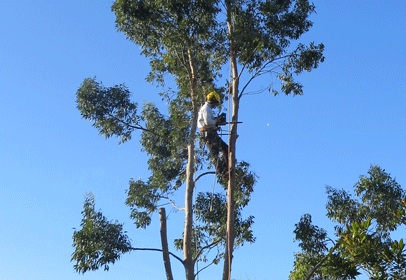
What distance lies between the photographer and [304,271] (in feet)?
45.6

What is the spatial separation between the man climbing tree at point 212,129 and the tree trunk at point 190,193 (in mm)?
2579

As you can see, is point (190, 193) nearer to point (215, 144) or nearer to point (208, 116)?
point (215, 144)

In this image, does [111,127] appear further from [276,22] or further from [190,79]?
[276,22]

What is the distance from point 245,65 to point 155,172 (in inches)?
155

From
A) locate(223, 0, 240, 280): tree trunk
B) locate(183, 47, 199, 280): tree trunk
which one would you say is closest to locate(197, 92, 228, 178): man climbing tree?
locate(223, 0, 240, 280): tree trunk

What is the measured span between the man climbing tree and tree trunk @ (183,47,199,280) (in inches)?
102

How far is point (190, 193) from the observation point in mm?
13320

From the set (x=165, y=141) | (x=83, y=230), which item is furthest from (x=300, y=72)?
(x=83, y=230)

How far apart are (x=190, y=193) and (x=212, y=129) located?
10.7 ft

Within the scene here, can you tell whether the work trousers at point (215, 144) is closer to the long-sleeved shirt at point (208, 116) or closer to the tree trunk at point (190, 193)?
the long-sleeved shirt at point (208, 116)

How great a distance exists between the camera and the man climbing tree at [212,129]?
33.4ft

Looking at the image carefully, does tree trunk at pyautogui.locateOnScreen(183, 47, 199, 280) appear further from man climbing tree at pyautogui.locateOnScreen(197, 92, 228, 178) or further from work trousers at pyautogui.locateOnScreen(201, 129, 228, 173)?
work trousers at pyautogui.locateOnScreen(201, 129, 228, 173)

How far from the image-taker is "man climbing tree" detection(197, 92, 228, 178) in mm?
10195

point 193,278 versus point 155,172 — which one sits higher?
point 155,172
